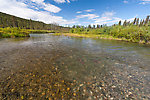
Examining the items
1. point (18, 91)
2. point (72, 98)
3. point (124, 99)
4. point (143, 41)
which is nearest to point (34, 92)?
point (18, 91)

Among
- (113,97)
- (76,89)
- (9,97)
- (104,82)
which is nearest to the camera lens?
(9,97)

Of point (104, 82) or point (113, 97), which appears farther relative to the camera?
point (104, 82)

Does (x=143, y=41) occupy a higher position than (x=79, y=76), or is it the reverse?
(x=143, y=41)

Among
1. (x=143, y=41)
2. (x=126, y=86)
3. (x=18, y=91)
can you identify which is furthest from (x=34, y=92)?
(x=143, y=41)

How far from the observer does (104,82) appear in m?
7.09

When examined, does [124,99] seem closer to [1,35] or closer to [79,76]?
[79,76]

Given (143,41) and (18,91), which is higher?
(143,41)

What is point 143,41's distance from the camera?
36.8 metres

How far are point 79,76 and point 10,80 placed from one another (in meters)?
7.21

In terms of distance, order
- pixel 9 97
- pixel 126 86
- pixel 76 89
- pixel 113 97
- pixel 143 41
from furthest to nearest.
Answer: pixel 143 41 < pixel 126 86 < pixel 76 89 < pixel 113 97 < pixel 9 97

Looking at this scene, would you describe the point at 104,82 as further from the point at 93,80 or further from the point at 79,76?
the point at 79,76

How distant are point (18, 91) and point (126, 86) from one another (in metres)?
9.89

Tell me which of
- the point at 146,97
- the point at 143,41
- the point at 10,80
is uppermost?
the point at 143,41

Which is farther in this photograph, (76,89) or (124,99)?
(76,89)
